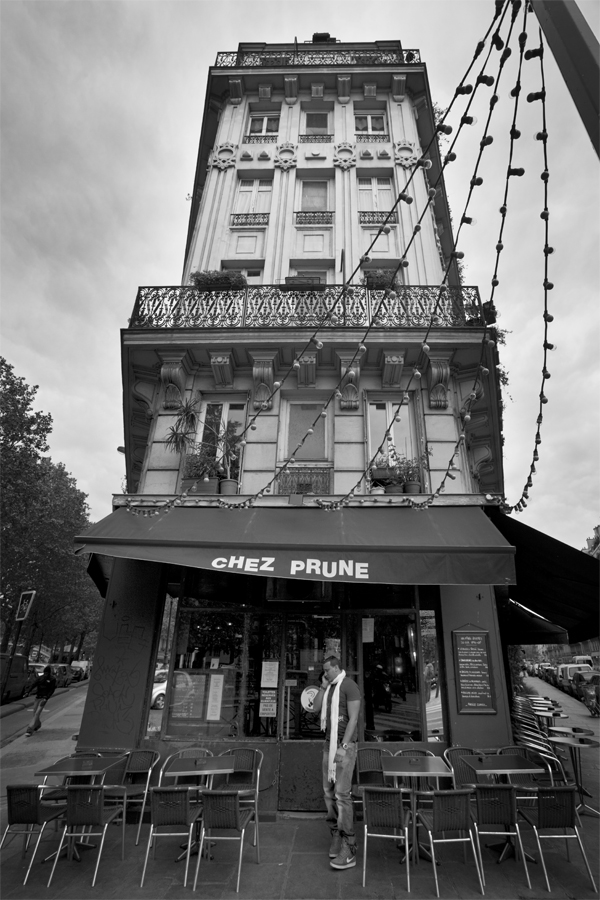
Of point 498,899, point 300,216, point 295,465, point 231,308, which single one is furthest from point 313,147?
point 498,899

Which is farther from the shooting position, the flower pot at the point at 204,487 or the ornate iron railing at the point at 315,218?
the ornate iron railing at the point at 315,218

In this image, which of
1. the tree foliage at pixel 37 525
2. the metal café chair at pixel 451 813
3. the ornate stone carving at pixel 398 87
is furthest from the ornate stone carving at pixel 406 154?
the tree foliage at pixel 37 525

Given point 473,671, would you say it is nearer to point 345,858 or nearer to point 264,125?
point 345,858

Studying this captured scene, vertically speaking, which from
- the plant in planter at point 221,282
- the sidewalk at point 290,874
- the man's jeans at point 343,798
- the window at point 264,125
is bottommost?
the sidewalk at point 290,874

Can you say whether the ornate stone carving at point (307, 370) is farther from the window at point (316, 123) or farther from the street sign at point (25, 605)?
the window at point (316, 123)

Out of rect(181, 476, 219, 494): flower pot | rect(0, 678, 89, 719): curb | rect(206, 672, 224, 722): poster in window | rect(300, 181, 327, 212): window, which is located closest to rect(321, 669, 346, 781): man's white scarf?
rect(206, 672, 224, 722): poster in window

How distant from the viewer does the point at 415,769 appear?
17.5 ft

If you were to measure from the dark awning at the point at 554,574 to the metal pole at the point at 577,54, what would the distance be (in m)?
5.53

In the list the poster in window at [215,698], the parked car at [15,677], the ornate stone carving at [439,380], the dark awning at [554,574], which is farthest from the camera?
the parked car at [15,677]

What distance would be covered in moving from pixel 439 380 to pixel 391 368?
3.07ft

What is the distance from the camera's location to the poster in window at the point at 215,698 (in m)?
7.29

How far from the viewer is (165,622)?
8008 mm

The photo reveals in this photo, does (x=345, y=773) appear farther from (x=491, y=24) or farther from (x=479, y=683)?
(x=491, y=24)

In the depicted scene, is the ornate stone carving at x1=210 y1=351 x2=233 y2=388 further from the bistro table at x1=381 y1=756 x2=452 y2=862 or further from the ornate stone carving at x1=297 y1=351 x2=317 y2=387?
the bistro table at x1=381 y1=756 x2=452 y2=862
